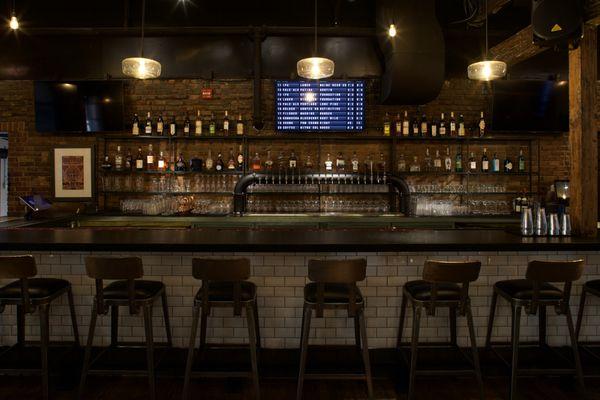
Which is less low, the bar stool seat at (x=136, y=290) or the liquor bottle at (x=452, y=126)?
the liquor bottle at (x=452, y=126)

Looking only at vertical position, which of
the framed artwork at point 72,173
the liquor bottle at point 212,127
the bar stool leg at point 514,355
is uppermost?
the liquor bottle at point 212,127

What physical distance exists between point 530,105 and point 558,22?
3201 mm

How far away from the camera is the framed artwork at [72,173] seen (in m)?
6.54

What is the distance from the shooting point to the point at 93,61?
6.33m

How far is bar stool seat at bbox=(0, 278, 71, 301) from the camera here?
2754 mm

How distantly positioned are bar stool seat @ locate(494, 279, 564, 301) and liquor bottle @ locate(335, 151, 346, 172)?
12.2ft

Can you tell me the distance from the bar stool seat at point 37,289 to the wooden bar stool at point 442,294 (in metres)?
2.41

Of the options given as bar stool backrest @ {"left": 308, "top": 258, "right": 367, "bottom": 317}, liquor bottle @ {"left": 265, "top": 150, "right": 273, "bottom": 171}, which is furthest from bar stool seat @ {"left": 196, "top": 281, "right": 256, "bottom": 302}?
liquor bottle @ {"left": 265, "top": 150, "right": 273, "bottom": 171}

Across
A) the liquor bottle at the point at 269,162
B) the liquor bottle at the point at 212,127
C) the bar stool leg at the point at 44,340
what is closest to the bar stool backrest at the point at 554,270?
the bar stool leg at the point at 44,340

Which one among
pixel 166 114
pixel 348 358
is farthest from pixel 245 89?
pixel 348 358

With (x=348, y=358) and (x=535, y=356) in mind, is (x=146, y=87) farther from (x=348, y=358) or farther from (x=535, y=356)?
(x=535, y=356)

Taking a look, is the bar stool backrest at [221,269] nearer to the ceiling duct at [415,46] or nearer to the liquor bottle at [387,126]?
the ceiling duct at [415,46]

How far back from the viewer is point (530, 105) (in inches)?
251

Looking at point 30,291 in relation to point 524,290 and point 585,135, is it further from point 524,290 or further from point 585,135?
point 585,135
